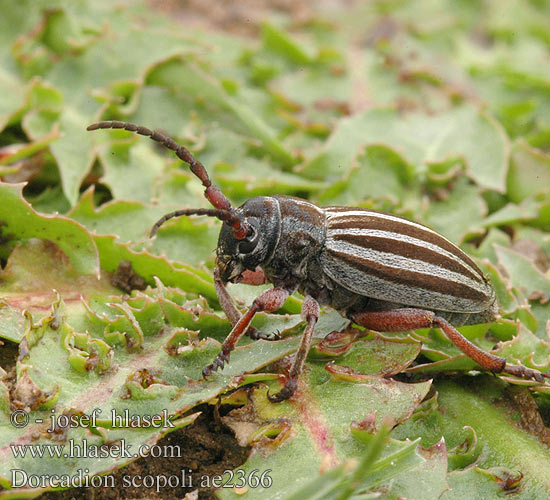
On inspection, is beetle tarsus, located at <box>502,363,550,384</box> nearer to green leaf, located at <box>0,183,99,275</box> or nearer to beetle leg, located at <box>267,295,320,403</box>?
beetle leg, located at <box>267,295,320,403</box>

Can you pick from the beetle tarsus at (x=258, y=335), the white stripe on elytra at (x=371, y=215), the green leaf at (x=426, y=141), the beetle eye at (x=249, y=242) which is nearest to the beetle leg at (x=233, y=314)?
the beetle tarsus at (x=258, y=335)

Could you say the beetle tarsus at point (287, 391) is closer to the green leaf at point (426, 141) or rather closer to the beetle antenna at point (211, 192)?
the beetle antenna at point (211, 192)

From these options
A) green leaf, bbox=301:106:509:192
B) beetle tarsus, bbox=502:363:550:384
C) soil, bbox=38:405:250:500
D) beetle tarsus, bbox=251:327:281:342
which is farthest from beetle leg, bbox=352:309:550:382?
green leaf, bbox=301:106:509:192

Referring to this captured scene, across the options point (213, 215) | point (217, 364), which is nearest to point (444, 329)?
point (217, 364)

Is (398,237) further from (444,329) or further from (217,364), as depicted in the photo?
(217,364)

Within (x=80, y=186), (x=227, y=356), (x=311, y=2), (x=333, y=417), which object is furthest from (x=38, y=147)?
(x=311, y=2)

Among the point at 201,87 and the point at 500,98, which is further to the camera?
the point at 500,98

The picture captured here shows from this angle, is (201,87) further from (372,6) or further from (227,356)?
(372,6)
